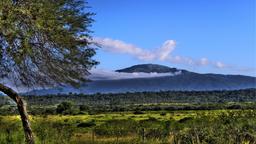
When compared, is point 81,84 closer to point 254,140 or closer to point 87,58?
point 87,58

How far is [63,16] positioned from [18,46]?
6.35 feet

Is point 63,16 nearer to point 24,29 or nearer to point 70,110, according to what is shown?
point 24,29

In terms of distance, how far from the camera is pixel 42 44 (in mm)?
18703

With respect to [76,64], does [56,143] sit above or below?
below

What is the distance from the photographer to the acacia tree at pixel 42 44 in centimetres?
1719

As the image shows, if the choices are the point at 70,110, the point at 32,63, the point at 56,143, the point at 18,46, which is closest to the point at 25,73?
the point at 32,63

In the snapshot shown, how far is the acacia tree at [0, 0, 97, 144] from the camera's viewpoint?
1719cm

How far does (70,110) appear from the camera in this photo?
149m

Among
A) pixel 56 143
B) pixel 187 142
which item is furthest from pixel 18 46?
pixel 187 142

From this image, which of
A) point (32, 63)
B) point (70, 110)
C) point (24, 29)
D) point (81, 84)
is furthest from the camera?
point (70, 110)

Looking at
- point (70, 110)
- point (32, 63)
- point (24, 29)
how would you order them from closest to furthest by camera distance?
point (24, 29) < point (32, 63) < point (70, 110)

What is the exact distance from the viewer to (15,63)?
A: 61.2 feet

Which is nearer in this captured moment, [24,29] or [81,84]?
[24,29]

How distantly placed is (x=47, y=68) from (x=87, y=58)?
1.60 meters
